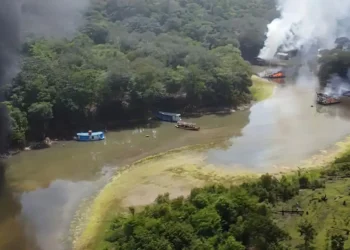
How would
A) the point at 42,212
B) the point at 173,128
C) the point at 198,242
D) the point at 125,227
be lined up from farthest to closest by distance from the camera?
1. the point at 173,128
2. the point at 42,212
3. the point at 125,227
4. the point at 198,242

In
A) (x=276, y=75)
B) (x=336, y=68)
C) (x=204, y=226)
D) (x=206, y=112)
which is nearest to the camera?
(x=204, y=226)

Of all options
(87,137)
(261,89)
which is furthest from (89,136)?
(261,89)

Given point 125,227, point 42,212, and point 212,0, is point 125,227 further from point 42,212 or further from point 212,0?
point 212,0

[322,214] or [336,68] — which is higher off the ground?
[336,68]

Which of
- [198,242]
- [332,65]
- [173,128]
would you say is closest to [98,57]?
[173,128]

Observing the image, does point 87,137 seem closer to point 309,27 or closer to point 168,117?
point 168,117
